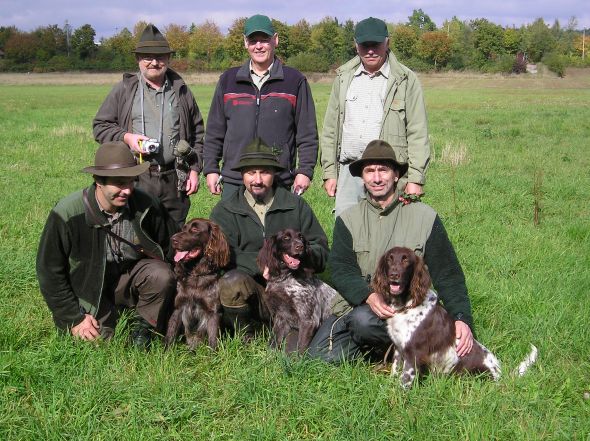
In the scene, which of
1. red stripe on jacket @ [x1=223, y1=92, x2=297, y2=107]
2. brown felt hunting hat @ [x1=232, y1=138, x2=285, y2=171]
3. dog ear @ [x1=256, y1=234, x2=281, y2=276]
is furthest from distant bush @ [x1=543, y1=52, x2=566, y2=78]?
Result: dog ear @ [x1=256, y1=234, x2=281, y2=276]

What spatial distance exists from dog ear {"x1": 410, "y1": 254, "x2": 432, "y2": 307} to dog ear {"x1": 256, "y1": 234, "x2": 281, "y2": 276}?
1.09m

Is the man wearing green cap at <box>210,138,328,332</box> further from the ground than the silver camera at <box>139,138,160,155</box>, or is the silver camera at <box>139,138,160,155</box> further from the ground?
the silver camera at <box>139,138,160,155</box>

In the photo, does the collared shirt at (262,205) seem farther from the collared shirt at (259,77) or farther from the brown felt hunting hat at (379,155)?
the collared shirt at (259,77)

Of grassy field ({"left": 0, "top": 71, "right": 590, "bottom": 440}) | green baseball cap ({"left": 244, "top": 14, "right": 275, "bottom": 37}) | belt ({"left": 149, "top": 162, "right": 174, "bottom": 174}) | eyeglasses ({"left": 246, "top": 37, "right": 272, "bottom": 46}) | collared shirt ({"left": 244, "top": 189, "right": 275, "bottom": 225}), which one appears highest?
green baseball cap ({"left": 244, "top": 14, "right": 275, "bottom": 37})

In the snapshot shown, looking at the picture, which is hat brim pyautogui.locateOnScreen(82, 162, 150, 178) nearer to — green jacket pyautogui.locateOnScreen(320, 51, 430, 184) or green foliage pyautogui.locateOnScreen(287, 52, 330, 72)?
green jacket pyautogui.locateOnScreen(320, 51, 430, 184)

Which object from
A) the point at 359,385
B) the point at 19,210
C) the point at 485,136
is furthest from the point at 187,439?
the point at 485,136

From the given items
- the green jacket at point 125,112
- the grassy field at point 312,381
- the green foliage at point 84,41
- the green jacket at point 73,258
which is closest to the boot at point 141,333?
the grassy field at point 312,381

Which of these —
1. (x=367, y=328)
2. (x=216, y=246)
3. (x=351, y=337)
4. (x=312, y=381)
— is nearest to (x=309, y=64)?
(x=216, y=246)

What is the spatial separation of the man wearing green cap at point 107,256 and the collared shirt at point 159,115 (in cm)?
73

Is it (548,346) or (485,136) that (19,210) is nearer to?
(548,346)

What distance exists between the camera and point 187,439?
10.5ft

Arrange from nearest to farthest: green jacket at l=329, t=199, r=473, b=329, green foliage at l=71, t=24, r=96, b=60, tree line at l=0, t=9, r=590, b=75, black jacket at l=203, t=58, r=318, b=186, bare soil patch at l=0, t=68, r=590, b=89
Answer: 1. green jacket at l=329, t=199, r=473, b=329
2. black jacket at l=203, t=58, r=318, b=186
3. bare soil patch at l=0, t=68, r=590, b=89
4. tree line at l=0, t=9, r=590, b=75
5. green foliage at l=71, t=24, r=96, b=60

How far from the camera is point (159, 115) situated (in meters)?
5.36

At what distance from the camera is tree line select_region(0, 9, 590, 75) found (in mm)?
84938
